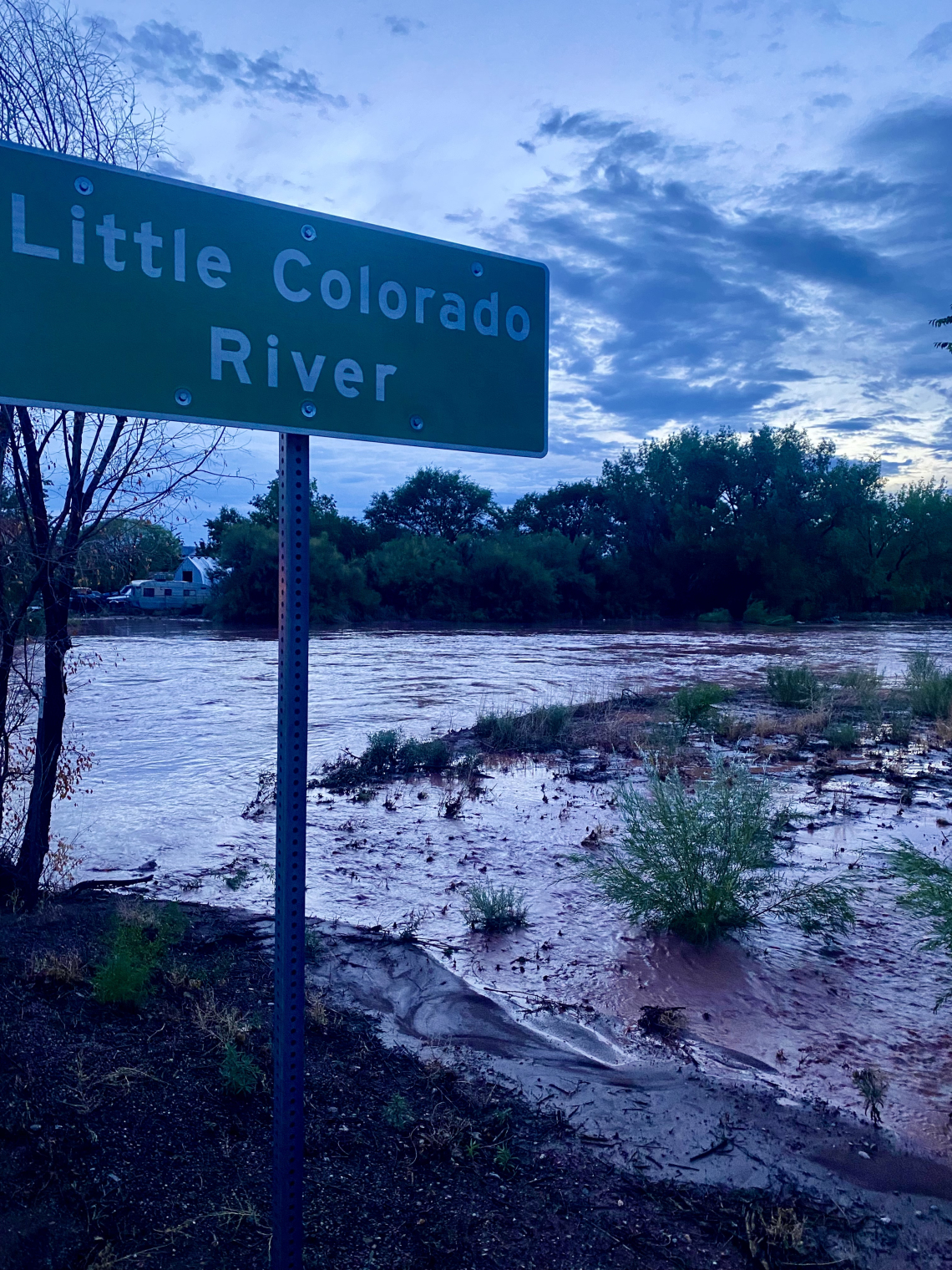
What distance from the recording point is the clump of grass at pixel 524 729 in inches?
500

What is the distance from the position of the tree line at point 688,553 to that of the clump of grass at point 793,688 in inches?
1485

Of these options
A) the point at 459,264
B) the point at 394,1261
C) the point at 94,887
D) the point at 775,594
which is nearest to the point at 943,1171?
the point at 394,1261

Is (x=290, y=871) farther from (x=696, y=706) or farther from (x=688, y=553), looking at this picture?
(x=688, y=553)

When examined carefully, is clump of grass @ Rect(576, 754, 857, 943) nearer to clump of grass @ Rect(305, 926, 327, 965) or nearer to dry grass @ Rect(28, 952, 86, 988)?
clump of grass @ Rect(305, 926, 327, 965)

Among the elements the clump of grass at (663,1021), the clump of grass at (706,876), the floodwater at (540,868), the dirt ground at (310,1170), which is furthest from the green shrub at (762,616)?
the dirt ground at (310,1170)

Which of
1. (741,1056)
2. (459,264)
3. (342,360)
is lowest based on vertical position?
(741,1056)

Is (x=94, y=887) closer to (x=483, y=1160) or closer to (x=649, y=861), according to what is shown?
(x=649, y=861)

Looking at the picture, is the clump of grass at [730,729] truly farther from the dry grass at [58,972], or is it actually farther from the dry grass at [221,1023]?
the dry grass at [58,972]

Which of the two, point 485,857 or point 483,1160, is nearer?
point 483,1160

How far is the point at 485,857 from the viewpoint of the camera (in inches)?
303

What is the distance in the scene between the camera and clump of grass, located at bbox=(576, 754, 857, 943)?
5.84 m

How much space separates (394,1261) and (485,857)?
5099 mm

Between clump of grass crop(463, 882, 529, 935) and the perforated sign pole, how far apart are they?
13.7 ft

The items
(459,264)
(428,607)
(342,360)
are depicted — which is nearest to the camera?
(342,360)
